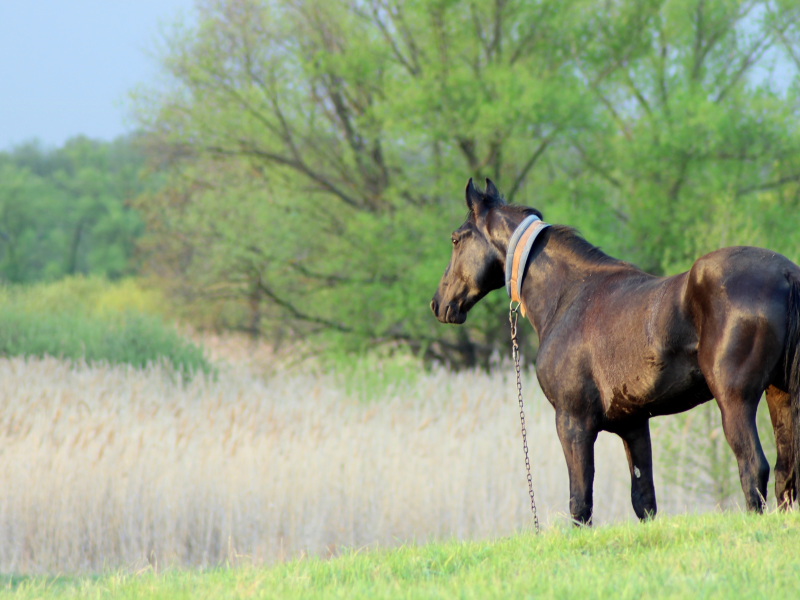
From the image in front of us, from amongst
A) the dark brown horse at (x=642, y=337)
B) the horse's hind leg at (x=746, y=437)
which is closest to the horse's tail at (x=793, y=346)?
the dark brown horse at (x=642, y=337)

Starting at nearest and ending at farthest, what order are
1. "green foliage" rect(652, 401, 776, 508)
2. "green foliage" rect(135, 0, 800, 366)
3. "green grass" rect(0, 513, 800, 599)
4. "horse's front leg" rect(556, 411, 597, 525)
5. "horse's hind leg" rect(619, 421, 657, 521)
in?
"green grass" rect(0, 513, 800, 599) < "horse's front leg" rect(556, 411, 597, 525) < "horse's hind leg" rect(619, 421, 657, 521) < "green foliage" rect(652, 401, 776, 508) < "green foliage" rect(135, 0, 800, 366)

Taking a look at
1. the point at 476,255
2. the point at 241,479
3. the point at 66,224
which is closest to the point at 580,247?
the point at 476,255

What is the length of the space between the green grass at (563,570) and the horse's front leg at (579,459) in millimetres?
243

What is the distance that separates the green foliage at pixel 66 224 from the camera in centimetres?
4031

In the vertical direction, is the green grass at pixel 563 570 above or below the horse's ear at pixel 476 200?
below

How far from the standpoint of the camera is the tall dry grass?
6.66 m

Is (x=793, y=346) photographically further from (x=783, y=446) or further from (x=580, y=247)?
(x=580, y=247)

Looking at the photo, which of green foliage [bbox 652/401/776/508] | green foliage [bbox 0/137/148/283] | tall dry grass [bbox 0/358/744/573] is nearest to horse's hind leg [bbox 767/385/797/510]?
tall dry grass [bbox 0/358/744/573]

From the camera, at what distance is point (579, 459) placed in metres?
3.94

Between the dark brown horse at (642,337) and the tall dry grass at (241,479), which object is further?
the tall dry grass at (241,479)

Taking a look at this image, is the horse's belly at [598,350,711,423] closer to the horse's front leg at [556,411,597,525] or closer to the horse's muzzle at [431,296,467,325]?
the horse's front leg at [556,411,597,525]

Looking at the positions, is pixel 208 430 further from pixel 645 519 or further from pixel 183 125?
pixel 183 125

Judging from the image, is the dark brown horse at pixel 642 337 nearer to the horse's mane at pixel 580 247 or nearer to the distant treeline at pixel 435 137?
the horse's mane at pixel 580 247

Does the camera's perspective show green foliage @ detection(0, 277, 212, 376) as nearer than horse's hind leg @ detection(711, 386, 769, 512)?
No
